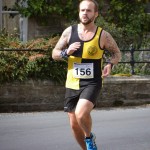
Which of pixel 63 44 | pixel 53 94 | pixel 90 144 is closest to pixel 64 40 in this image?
pixel 63 44

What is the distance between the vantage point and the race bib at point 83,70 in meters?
5.22

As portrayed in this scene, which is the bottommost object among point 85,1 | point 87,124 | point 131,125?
point 131,125

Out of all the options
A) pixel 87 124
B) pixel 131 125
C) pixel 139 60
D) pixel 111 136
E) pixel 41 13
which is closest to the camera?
pixel 87 124

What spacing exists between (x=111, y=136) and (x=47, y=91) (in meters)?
2.44

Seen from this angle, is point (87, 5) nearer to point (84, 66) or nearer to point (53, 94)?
point (84, 66)

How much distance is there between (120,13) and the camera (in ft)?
43.2

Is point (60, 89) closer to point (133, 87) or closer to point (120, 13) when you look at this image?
point (133, 87)

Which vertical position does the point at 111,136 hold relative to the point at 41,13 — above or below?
below

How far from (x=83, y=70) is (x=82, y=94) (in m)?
0.27

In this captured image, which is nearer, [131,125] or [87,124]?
[87,124]

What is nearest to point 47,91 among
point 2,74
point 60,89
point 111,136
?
point 60,89

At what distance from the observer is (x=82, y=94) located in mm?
5250

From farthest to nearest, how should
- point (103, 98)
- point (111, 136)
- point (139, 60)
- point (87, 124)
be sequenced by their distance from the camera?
point (139, 60) < point (103, 98) < point (111, 136) < point (87, 124)

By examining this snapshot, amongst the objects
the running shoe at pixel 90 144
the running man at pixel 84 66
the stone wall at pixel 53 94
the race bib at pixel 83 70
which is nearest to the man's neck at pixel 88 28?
the running man at pixel 84 66
